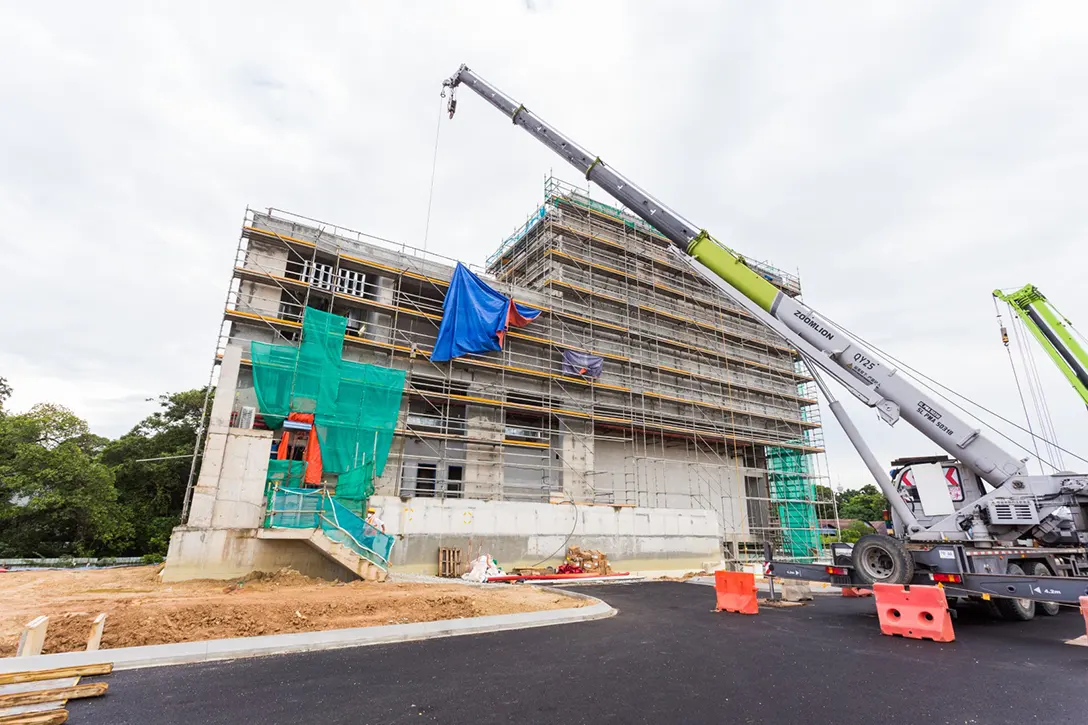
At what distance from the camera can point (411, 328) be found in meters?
21.3

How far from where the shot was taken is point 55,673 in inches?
197

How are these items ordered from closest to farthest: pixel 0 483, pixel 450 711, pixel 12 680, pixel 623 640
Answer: pixel 450 711
pixel 12 680
pixel 623 640
pixel 0 483

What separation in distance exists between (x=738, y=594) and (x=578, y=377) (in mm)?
14085

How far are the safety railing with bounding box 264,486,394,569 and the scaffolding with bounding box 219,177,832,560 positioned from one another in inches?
159

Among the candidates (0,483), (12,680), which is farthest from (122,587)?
(0,483)

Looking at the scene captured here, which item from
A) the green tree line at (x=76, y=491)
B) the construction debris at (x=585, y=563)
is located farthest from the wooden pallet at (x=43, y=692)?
the construction debris at (x=585, y=563)

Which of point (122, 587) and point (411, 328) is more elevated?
point (411, 328)

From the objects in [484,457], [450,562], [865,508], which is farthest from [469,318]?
[865,508]

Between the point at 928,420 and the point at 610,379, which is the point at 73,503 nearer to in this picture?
the point at 610,379

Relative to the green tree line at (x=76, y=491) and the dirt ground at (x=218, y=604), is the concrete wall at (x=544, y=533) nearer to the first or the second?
the dirt ground at (x=218, y=604)

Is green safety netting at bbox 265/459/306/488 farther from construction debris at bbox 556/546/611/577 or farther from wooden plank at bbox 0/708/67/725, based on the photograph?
wooden plank at bbox 0/708/67/725

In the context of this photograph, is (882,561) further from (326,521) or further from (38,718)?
(326,521)

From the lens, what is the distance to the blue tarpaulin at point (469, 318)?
20.1 m

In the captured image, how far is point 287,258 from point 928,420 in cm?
2105
